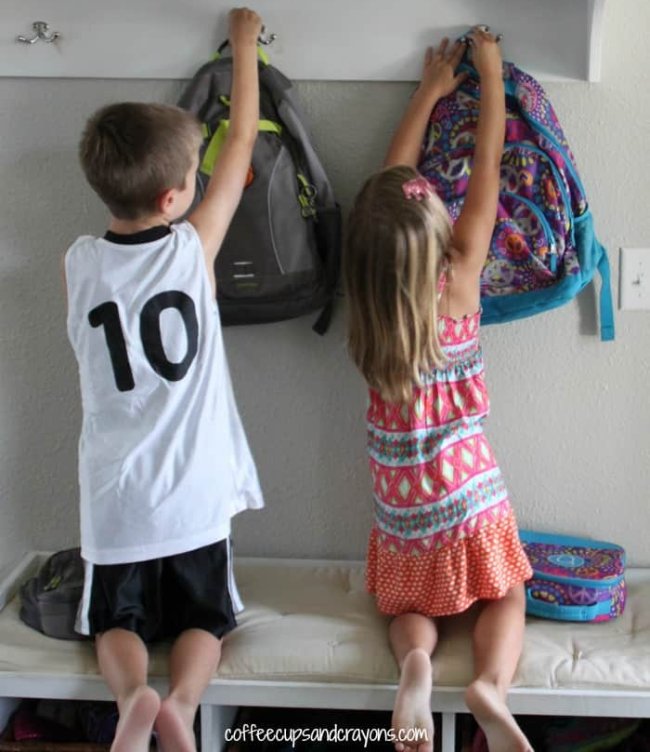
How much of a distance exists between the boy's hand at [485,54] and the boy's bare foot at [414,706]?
84 cm

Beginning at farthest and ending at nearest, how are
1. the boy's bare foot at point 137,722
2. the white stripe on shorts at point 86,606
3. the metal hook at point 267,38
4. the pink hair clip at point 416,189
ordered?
1. the metal hook at point 267,38
2. the white stripe on shorts at point 86,606
3. the pink hair clip at point 416,189
4. the boy's bare foot at point 137,722

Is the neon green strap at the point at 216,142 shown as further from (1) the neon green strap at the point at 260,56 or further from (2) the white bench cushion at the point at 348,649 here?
(2) the white bench cushion at the point at 348,649

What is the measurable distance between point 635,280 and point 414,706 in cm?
77

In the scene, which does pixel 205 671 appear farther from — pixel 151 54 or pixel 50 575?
pixel 151 54

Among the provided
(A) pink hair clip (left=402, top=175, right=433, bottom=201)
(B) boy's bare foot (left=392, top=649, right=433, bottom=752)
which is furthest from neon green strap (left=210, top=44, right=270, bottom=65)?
(B) boy's bare foot (left=392, top=649, right=433, bottom=752)

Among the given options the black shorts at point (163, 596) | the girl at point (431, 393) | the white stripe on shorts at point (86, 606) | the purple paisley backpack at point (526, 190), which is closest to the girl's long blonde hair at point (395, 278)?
the girl at point (431, 393)

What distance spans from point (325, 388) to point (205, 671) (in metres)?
0.53

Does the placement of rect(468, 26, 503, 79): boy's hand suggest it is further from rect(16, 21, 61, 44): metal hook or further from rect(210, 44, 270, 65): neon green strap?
rect(16, 21, 61, 44): metal hook

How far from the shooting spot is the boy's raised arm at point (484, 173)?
153 centimetres

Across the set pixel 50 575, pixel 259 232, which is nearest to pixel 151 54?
pixel 259 232

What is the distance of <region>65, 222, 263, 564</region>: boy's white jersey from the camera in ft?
4.72

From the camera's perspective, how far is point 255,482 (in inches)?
62.9

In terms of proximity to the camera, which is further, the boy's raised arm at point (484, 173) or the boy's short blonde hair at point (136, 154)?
the boy's raised arm at point (484, 173)

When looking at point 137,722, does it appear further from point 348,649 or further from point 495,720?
point 495,720
